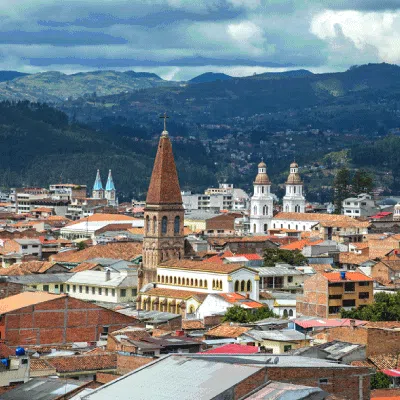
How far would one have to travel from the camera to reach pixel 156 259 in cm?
10675

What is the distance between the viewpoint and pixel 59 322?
75000 mm

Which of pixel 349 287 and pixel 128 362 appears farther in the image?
pixel 349 287

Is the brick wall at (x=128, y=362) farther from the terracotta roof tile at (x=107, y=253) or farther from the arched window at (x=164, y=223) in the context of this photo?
the terracotta roof tile at (x=107, y=253)

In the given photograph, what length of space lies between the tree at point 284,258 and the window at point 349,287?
19580mm

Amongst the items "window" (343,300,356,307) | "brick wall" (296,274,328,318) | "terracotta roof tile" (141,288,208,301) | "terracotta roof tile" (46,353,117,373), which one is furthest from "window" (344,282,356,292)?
"terracotta roof tile" (46,353,117,373)

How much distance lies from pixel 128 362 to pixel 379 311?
115 ft

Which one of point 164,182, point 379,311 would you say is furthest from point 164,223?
point 379,311

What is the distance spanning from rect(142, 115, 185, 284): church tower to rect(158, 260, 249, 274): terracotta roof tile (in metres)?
3.90

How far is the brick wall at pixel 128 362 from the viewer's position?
50594 millimetres

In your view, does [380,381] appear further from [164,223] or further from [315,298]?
[164,223]

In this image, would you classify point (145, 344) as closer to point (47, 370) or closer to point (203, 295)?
point (47, 370)

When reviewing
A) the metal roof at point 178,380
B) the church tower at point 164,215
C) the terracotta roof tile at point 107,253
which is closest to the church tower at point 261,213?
the terracotta roof tile at point 107,253

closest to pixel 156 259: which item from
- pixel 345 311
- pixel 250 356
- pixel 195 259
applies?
pixel 195 259

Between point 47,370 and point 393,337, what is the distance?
17.5 metres
